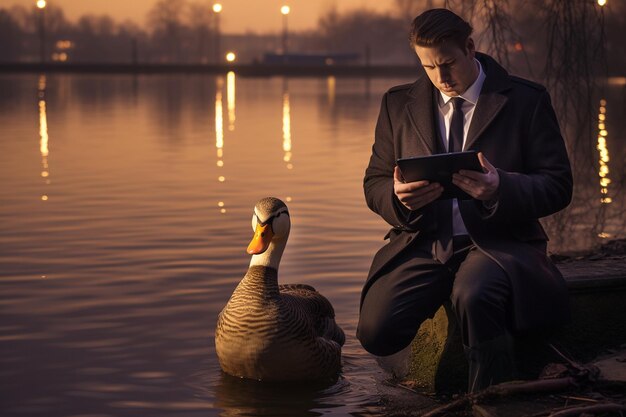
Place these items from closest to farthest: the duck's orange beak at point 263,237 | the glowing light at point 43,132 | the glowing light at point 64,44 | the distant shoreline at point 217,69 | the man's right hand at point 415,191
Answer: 1. the man's right hand at point 415,191
2. the duck's orange beak at point 263,237
3. the glowing light at point 43,132
4. the distant shoreline at point 217,69
5. the glowing light at point 64,44

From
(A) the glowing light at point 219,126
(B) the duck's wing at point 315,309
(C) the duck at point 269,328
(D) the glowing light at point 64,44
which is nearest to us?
(C) the duck at point 269,328

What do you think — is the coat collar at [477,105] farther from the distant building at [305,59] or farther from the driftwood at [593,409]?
the distant building at [305,59]

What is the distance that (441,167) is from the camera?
572cm

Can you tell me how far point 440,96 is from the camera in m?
6.34

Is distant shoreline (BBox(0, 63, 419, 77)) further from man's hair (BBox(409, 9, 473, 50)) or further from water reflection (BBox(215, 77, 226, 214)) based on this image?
man's hair (BBox(409, 9, 473, 50))

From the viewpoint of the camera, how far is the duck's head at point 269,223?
7.36 m

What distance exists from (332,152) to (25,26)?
514 feet

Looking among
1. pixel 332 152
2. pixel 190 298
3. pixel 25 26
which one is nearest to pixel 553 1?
pixel 190 298

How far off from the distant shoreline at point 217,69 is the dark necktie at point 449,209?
3731 inches

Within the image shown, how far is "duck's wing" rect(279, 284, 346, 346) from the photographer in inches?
295

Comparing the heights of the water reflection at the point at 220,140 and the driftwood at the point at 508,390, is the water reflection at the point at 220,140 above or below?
below

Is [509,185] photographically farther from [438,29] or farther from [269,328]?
[269,328]

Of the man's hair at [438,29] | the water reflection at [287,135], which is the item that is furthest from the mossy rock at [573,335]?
the water reflection at [287,135]

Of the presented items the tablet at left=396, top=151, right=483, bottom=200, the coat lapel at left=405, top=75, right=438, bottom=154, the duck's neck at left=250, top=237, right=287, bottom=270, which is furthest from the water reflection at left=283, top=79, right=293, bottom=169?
the tablet at left=396, top=151, right=483, bottom=200
